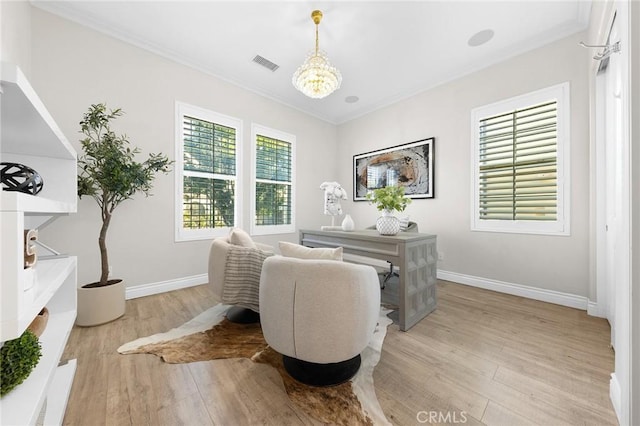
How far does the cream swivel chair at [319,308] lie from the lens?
123cm

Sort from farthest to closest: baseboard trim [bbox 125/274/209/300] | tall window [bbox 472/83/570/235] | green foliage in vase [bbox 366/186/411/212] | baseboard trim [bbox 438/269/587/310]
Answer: baseboard trim [bbox 125/274/209/300]
tall window [bbox 472/83/570/235]
baseboard trim [bbox 438/269/587/310]
green foliage in vase [bbox 366/186/411/212]

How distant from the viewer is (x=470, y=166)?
126 inches

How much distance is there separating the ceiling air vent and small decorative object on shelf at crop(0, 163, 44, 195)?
2.77 metres

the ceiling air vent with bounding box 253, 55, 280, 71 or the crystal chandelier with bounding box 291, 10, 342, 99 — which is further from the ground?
the ceiling air vent with bounding box 253, 55, 280, 71

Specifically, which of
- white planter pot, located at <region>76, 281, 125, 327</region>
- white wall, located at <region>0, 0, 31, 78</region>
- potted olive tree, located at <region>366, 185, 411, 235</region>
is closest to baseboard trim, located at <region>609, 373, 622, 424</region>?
potted olive tree, located at <region>366, 185, 411, 235</region>

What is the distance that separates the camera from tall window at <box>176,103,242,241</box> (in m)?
3.08

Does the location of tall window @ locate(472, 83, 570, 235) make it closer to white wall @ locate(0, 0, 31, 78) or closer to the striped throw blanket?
the striped throw blanket

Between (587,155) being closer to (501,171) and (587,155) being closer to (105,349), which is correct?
(501,171)

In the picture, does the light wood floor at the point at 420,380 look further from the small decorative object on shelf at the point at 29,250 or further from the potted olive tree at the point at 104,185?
the small decorative object on shelf at the point at 29,250

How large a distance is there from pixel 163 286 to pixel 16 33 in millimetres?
2568

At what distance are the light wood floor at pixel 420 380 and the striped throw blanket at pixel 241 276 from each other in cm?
46

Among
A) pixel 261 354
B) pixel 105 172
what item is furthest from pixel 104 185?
pixel 261 354

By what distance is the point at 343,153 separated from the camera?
495 centimetres

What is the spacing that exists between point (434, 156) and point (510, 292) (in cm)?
201
